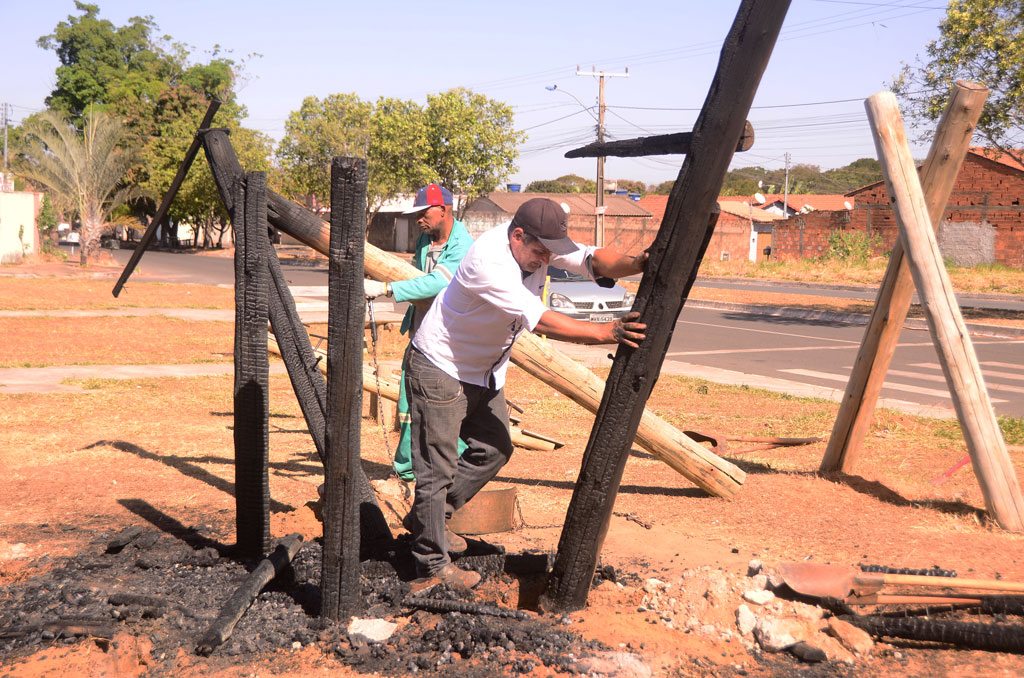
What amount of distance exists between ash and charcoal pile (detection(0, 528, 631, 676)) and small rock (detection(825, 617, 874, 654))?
925 mm

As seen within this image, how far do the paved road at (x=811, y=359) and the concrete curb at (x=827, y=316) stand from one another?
0.54 meters

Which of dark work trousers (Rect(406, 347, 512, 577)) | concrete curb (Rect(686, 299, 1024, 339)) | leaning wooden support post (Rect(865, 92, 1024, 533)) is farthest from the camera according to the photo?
concrete curb (Rect(686, 299, 1024, 339))

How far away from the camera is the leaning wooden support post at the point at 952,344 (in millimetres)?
5117

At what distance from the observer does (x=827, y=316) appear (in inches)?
809

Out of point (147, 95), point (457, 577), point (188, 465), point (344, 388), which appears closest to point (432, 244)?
point (344, 388)

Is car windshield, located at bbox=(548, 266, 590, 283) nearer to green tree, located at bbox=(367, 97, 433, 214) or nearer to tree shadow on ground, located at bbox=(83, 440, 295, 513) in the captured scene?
tree shadow on ground, located at bbox=(83, 440, 295, 513)

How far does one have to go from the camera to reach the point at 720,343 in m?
15.6

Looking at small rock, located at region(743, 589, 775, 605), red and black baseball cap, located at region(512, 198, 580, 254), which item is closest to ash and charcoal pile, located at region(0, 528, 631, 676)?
small rock, located at region(743, 589, 775, 605)

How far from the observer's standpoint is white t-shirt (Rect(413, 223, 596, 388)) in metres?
3.81

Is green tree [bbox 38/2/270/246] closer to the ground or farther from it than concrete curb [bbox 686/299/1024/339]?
farther from it

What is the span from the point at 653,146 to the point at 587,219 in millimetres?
47568

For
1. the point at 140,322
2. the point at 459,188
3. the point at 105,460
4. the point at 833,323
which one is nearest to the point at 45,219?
the point at 459,188

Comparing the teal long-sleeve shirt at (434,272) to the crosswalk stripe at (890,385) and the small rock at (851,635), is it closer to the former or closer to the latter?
the small rock at (851,635)

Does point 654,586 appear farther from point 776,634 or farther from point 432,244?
point 432,244
